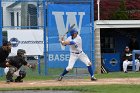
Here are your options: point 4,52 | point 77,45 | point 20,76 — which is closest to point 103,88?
point 77,45

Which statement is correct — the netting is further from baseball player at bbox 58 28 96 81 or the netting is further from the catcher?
the catcher

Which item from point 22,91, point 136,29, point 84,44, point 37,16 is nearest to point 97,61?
point 84,44

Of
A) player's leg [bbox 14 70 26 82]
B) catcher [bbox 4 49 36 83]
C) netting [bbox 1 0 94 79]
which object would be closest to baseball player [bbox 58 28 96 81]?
player's leg [bbox 14 70 26 82]

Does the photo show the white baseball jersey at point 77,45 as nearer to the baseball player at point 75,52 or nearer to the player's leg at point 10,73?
the baseball player at point 75,52

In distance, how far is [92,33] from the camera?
21.4 metres

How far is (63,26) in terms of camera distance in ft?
69.7

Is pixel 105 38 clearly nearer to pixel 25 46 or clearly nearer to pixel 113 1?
pixel 113 1

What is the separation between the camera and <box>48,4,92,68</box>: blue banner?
69.3 ft

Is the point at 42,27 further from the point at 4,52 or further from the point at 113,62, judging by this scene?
the point at 113,62

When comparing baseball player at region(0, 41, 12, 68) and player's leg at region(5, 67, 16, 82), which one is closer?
baseball player at region(0, 41, 12, 68)

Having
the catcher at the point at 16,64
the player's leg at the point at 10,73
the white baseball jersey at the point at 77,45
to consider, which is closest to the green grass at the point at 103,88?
the player's leg at the point at 10,73

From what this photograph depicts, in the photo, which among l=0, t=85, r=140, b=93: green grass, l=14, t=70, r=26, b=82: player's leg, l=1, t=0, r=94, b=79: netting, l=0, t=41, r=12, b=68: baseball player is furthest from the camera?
l=1, t=0, r=94, b=79: netting

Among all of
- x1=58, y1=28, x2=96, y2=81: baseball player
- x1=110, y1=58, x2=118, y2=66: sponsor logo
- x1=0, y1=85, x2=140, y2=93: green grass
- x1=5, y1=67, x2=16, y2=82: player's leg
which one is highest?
x1=58, y1=28, x2=96, y2=81: baseball player

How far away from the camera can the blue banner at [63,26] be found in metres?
21.1
